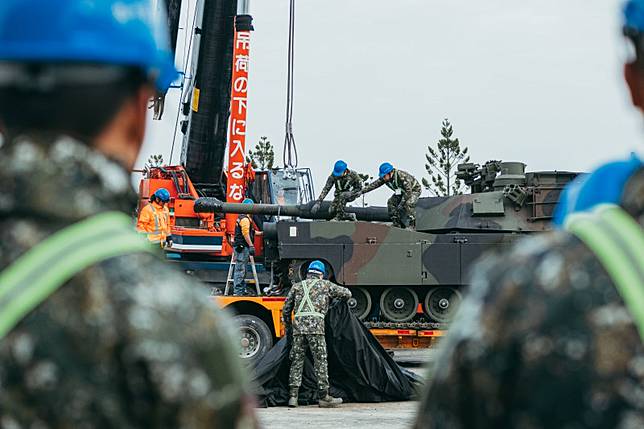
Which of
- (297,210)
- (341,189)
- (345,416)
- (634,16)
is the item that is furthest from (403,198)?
(634,16)

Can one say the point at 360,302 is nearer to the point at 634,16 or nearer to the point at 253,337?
the point at 253,337

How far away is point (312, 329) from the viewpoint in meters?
14.1

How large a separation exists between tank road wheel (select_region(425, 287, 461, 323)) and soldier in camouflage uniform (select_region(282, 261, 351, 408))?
4.31 m

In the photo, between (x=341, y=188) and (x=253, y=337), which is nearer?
(x=253, y=337)

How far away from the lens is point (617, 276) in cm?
182

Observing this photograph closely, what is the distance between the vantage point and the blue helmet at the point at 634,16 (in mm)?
1971

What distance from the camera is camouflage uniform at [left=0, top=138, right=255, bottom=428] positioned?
1.74 metres

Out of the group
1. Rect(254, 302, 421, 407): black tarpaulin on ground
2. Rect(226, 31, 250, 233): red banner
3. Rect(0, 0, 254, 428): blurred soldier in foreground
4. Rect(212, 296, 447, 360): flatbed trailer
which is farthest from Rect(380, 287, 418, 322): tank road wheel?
Rect(0, 0, 254, 428): blurred soldier in foreground

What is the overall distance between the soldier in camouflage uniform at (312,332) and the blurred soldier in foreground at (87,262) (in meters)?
12.3

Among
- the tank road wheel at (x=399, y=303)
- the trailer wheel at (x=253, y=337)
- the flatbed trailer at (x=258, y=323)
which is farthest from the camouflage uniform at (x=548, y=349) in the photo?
the tank road wheel at (x=399, y=303)

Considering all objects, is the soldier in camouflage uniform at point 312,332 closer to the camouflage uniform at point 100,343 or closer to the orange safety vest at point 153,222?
the orange safety vest at point 153,222

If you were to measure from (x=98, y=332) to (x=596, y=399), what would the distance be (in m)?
0.70

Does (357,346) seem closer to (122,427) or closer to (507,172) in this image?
(507,172)

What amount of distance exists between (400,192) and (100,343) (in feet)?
57.6
